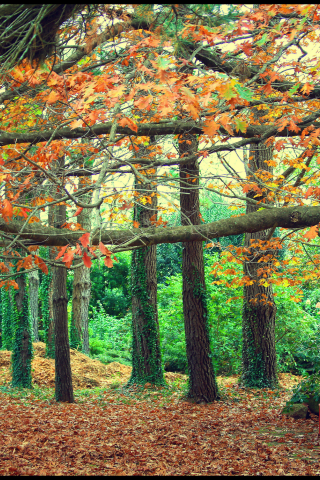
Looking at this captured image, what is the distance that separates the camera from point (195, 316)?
31.5ft

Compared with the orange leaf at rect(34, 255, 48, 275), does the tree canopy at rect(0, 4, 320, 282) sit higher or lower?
higher

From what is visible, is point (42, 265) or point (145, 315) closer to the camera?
point (42, 265)

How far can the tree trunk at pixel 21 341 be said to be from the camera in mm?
11969

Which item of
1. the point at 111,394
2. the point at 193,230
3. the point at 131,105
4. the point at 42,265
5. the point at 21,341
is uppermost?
the point at 131,105

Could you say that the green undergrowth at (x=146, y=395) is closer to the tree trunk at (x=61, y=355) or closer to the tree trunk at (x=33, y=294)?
the tree trunk at (x=61, y=355)


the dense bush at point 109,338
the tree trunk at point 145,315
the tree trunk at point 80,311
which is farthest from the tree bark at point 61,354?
the dense bush at point 109,338

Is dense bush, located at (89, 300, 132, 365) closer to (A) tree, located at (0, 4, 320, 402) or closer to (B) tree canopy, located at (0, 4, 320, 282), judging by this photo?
(A) tree, located at (0, 4, 320, 402)

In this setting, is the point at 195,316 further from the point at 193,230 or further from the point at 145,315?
the point at 193,230

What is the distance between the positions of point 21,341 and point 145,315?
12.3 feet

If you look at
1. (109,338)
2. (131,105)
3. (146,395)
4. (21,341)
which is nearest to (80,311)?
(21,341)

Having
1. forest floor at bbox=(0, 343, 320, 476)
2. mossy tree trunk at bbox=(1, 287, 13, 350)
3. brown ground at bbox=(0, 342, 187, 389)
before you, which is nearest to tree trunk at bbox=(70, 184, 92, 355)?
brown ground at bbox=(0, 342, 187, 389)

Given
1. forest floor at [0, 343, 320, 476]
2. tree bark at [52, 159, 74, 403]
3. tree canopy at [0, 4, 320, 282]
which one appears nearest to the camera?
tree canopy at [0, 4, 320, 282]

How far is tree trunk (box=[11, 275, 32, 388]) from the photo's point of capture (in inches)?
471

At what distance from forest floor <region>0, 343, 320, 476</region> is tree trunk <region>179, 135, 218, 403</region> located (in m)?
0.42
